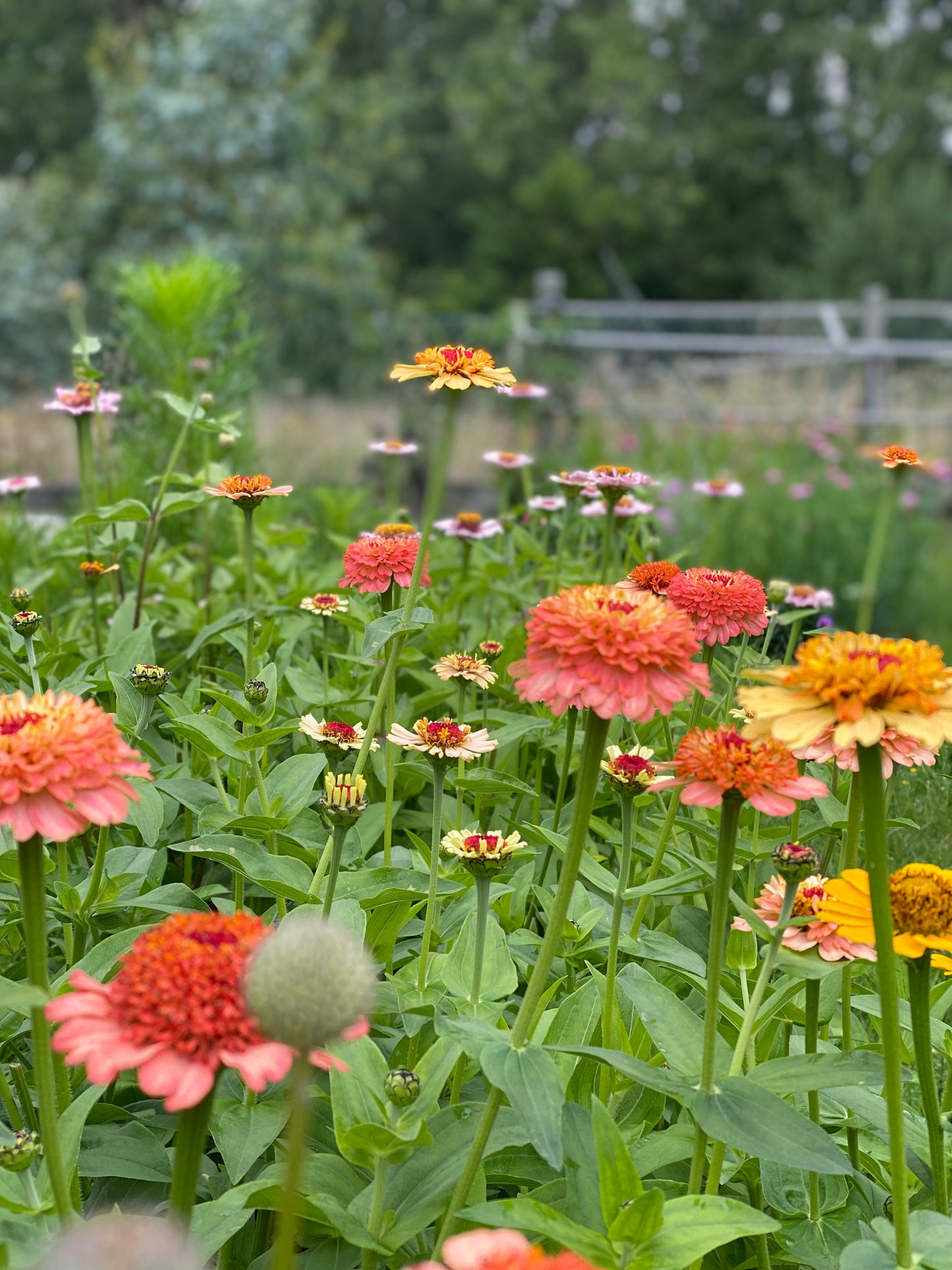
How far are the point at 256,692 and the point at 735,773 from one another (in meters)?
0.60

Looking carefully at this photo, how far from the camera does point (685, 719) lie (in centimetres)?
149

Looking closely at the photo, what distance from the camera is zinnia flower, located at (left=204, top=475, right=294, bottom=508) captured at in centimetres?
139

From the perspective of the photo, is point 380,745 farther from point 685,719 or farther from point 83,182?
point 83,182

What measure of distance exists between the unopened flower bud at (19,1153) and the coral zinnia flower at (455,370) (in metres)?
0.64

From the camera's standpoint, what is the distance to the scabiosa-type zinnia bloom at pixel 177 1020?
59cm

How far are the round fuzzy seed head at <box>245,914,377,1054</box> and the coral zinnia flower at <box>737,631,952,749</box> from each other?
0.30 m

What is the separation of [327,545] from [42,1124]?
7.00 ft

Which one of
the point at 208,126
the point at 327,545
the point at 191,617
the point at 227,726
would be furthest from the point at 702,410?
the point at 227,726

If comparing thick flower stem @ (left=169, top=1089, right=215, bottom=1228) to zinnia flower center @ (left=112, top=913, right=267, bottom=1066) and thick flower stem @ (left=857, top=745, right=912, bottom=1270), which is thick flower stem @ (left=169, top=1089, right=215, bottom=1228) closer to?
zinnia flower center @ (left=112, top=913, right=267, bottom=1066)

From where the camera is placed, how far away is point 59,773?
2.32 ft

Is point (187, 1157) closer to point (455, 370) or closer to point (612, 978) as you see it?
point (612, 978)

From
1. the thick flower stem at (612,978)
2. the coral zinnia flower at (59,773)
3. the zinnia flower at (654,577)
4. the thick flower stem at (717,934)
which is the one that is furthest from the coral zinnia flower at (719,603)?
the coral zinnia flower at (59,773)

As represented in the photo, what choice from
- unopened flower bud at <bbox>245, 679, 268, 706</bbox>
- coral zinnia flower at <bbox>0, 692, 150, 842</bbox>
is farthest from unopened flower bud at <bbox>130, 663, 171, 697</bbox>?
coral zinnia flower at <bbox>0, 692, 150, 842</bbox>

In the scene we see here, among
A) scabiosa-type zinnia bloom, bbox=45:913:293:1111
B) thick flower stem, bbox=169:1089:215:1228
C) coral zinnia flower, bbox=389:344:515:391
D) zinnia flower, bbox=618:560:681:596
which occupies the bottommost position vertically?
thick flower stem, bbox=169:1089:215:1228
